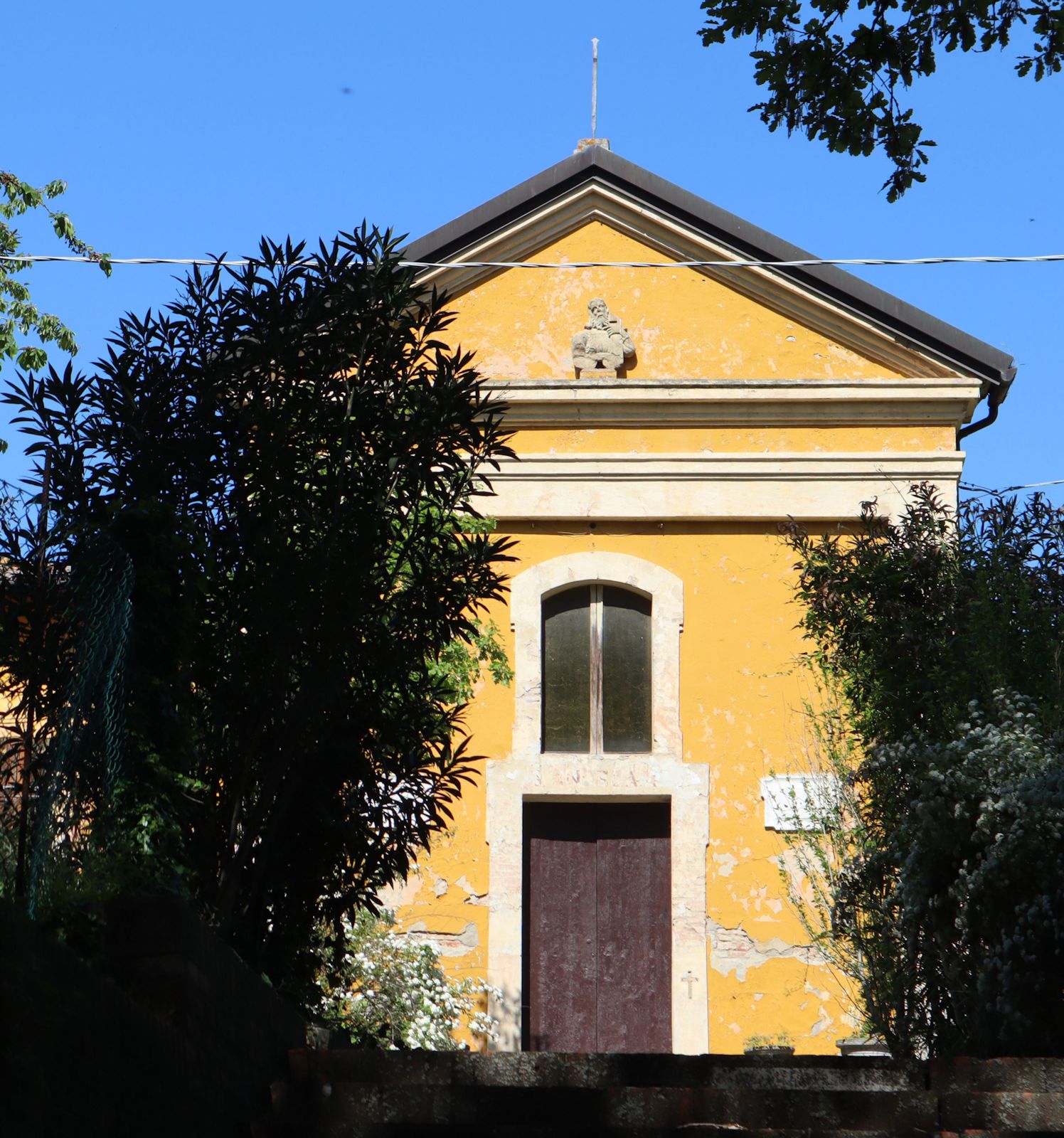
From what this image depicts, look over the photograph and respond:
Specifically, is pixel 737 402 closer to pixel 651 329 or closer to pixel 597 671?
pixel 651 329

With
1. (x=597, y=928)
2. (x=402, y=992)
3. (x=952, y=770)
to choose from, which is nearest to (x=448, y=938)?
(x=597, y=928)

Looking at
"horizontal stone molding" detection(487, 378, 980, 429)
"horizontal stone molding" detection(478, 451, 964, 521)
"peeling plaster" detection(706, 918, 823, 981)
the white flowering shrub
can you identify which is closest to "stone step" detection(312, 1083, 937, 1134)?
the white flowering shrub

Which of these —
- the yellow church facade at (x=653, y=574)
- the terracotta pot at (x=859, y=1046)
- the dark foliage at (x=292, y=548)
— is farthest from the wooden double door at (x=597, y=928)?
the dark foliage at (x=292, y=548)

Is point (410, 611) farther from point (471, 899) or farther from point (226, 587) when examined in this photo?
point (471, 899)

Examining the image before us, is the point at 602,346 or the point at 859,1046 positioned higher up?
the point at 602,346

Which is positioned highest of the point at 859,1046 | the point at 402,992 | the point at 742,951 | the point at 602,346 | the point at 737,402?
the point at 602,346

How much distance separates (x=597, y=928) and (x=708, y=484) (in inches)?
148

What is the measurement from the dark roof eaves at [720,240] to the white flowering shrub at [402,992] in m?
5.94

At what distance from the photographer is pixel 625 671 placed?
46.6 ft

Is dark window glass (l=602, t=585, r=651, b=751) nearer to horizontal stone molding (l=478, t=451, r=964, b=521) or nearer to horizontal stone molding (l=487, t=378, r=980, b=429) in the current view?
horizontal stone molding (l=478, t=451, r=964, b=521)

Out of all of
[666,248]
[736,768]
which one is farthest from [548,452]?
[736,768]

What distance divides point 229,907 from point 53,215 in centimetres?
850

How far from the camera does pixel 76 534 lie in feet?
21.0

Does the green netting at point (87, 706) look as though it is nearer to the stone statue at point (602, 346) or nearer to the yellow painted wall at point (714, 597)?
the yellow painted wall at point (714, 597)
